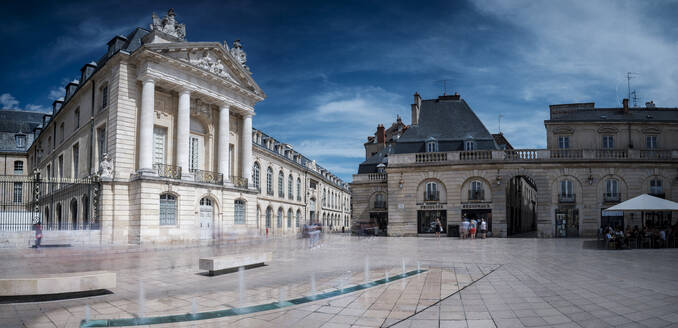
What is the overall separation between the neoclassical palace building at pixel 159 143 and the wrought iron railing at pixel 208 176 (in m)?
0.06

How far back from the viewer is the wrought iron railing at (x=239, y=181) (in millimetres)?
25906

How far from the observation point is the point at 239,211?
25.6 metres

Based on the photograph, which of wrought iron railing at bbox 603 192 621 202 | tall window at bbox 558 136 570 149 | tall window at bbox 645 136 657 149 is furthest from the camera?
tall window at bbox 558 136 570 149

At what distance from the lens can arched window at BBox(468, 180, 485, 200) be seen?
2836 cm

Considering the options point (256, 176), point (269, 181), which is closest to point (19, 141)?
point (269, 181)

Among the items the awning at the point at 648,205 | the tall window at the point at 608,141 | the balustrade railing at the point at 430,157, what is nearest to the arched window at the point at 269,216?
the balustrade railing at the point at 430,157

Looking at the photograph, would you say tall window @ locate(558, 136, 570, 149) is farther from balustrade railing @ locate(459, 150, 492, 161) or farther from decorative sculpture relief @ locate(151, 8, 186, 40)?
decorative sculpture relief @ locate(151, 8, 186, 40)

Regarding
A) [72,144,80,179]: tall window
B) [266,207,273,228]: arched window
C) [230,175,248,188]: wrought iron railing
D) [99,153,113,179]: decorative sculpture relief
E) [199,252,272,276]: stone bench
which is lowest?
[266,207,273,228]: arched window

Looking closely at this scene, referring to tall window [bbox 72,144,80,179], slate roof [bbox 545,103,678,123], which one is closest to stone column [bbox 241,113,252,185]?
tall window [bbox 72,144,80,179]

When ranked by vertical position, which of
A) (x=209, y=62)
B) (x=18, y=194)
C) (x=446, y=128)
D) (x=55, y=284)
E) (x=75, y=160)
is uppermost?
(x=209, y=62)

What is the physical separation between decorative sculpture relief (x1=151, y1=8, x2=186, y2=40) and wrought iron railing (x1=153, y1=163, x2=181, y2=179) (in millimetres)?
7010

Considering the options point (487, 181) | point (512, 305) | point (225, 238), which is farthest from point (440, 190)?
point (512, 305)

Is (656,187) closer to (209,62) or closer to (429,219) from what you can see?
Result: (429,219)

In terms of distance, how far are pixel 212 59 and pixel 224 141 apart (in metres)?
4.65
